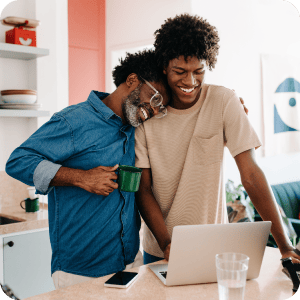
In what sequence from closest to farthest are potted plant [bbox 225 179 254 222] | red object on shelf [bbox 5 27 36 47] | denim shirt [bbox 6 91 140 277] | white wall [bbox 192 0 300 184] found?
denim shirt [bbox 6 91 140 277] < red object on shelf [bbox 5 27 36 47] < potted plant [bbox 225 179 254 222] < white wall [bbox 192 0 300 184]

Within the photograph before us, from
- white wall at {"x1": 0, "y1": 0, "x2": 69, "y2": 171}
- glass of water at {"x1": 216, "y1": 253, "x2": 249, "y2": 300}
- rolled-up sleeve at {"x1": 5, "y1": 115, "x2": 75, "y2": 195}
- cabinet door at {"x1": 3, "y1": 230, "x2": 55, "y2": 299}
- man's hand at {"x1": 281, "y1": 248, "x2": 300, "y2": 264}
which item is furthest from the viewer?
white wall at {"x1": 0, "y1": 0, "x2": 69, "y2": 171}

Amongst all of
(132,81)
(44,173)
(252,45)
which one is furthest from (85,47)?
(44,173)

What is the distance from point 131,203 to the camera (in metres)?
1.59

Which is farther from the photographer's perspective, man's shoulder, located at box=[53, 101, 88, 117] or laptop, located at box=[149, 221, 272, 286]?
man's shoulder, located at box=[53, 101, 88, 117]

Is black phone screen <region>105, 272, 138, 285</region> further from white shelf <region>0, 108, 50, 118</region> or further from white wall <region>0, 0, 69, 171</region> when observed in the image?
white wall <region>0, 0, 69, 171</region>

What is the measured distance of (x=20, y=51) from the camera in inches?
117

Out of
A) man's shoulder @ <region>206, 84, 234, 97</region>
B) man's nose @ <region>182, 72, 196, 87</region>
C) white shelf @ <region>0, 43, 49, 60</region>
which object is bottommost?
man's shoulder @ <region>206, 84, 234, 97</region>

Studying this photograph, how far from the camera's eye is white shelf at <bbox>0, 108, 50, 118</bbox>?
9.47 feet

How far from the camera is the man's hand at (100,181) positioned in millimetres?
1346

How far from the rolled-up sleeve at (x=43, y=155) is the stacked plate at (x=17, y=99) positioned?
1600mm

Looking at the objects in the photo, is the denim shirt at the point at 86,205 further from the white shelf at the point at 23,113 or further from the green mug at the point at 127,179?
the white shelf at the point at 23,113

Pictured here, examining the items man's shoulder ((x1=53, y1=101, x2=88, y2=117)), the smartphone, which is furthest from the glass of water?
man's shoulder ((x1=53, y1=101, x2=88, y2=117))

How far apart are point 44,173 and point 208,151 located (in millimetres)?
647

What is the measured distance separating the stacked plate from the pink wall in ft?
6.36
